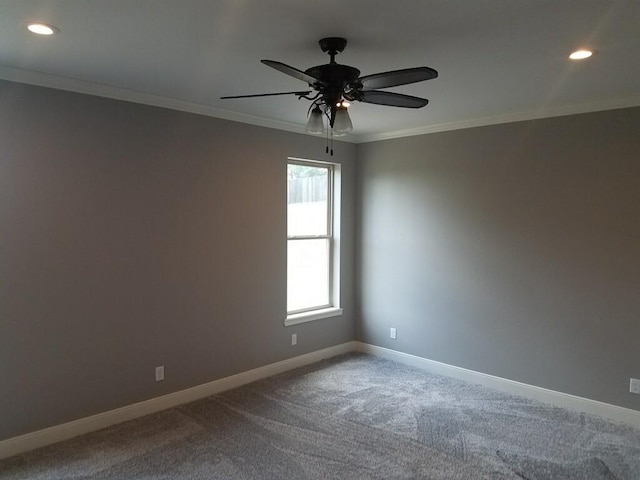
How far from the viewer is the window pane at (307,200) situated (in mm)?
5020

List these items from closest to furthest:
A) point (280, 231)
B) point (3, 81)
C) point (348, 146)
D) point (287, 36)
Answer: point (287, 36), point (3, 81), point (280, 231), point (348, 146)

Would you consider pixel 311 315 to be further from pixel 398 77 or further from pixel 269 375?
pixel 398 77

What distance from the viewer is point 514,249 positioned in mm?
4305

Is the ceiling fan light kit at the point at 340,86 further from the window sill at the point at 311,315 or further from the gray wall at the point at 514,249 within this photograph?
the window sill at the point at 311,315

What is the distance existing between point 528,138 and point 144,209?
3377mm

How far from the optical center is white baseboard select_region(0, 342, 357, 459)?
3.19m

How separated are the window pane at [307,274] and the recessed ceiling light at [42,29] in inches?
119

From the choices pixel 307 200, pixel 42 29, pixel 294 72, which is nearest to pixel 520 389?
pixel 307 200

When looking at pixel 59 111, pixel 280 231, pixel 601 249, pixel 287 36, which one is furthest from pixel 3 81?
pixel 601 249

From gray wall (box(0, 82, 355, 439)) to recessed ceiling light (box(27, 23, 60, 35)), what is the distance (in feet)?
2.86

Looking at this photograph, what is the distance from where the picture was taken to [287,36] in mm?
2445

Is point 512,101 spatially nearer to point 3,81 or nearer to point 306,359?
point 306,359

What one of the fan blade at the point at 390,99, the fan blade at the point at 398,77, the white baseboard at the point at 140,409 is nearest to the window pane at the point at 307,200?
the white baseboard at the point at 140,409

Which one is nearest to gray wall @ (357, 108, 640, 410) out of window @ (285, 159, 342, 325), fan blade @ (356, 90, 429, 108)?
window @ (285, 159, 342, 325)
